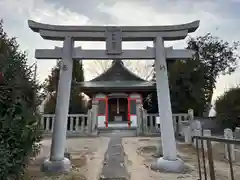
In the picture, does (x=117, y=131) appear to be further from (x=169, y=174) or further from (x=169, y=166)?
(x=169, y=174)

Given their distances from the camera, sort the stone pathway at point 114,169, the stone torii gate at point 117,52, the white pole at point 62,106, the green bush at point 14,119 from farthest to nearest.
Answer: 1. the stone torii gate at point 117,52
2. the white pole at point 62,106
3. the stone pathway at point 114,169
4. the green bush at point 14,119

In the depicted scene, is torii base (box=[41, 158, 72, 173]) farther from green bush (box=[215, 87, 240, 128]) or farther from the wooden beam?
green bush (box=[215, 87, 240, 128])

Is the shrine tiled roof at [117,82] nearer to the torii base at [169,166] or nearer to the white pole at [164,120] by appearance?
the white pole at [164,120]

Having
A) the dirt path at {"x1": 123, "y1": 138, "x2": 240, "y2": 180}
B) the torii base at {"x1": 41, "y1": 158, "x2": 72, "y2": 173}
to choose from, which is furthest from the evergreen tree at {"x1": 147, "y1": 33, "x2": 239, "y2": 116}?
the torii base at {"x1": 41, "y1": 158, "x2": 72, "y2": 173}

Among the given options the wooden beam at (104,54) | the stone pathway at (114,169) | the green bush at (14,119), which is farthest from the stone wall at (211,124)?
the green bush at (14,119)

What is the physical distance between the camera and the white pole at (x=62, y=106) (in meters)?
4.37

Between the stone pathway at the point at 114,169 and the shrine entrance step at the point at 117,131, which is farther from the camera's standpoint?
the shrine entrance step at the point at 117,131

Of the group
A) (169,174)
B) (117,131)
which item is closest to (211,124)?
(117,131)

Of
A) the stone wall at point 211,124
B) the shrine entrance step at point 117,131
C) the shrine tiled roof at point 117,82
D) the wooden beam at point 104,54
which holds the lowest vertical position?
the shrine entrance step at point 117,131

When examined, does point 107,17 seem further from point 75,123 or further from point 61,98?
point 75,123

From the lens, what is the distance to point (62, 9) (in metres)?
7.21

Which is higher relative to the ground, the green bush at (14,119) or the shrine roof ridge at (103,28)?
the shrine roof ridge at (103,28)

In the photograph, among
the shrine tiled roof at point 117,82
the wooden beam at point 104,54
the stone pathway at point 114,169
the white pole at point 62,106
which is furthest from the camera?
the shrine tiled roof at point 117,82

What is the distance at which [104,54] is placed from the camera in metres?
4.84
